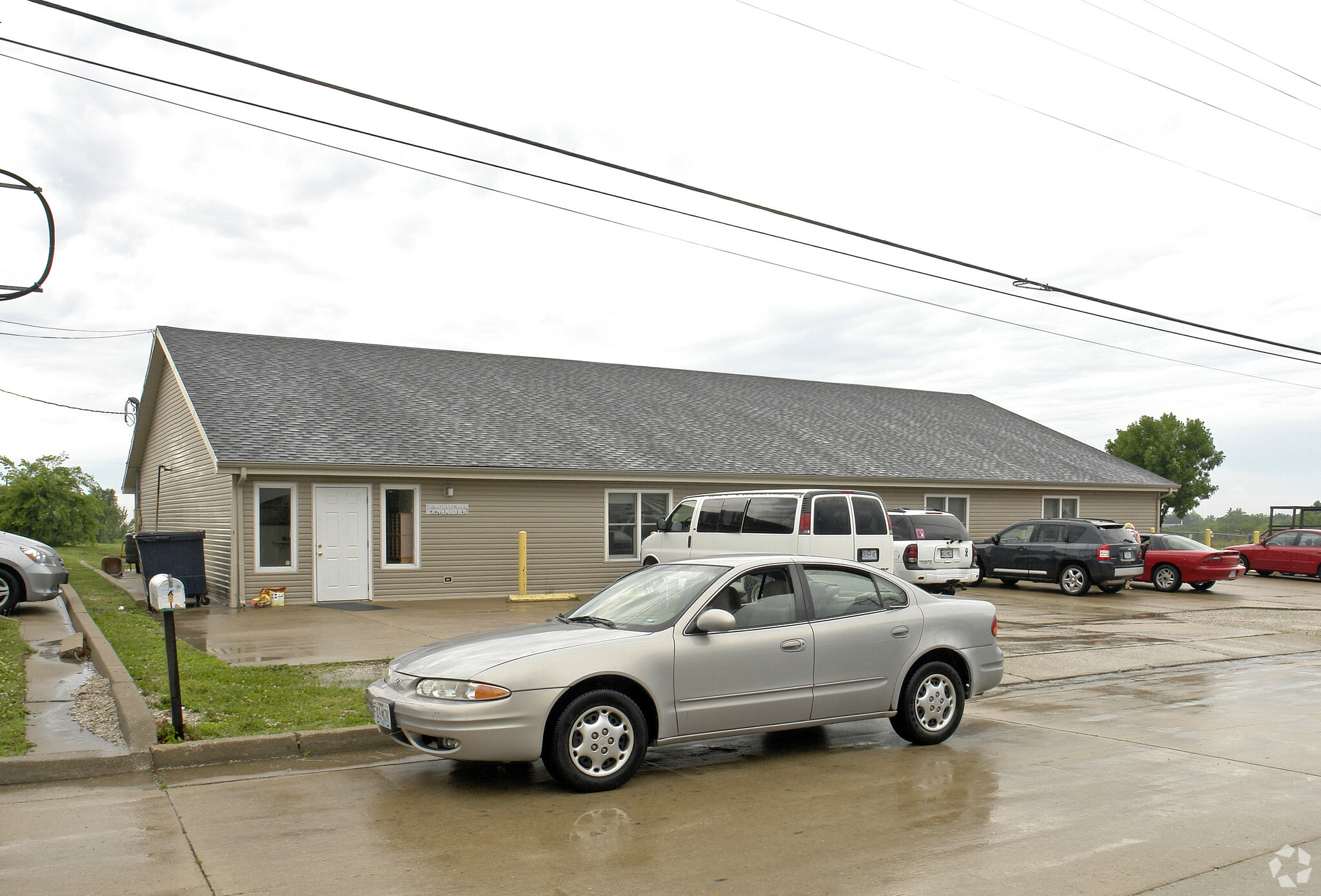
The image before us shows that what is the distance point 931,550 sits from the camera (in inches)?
738

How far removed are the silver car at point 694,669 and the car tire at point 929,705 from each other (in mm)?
11

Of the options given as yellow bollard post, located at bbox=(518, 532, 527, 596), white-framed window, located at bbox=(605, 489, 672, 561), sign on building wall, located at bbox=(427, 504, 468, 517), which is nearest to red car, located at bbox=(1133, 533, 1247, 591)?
white-framed window, located at bbox=(605, 489, 672, 561)

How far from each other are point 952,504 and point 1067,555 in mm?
5702

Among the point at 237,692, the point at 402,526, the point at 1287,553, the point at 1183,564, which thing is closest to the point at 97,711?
the point at 237,692

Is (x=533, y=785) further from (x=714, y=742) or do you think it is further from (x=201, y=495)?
(x=201, y=495)

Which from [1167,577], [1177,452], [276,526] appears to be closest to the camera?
[276,526]

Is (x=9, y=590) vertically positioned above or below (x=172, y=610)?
below

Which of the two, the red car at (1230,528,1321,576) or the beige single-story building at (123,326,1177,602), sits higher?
the beige single-story building at (123,326,1177,602)

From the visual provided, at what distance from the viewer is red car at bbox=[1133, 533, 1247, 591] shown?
74.7 ft

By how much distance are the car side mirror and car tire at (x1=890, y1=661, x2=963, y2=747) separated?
1.81 m

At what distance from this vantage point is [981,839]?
17.5 ft

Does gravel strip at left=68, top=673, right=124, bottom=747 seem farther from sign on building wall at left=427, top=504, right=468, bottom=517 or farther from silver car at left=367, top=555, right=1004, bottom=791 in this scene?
sign on building wall at left=427, top=504, right=468, bottom=517

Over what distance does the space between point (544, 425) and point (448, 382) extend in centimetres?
327

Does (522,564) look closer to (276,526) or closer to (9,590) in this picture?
(276,526)
